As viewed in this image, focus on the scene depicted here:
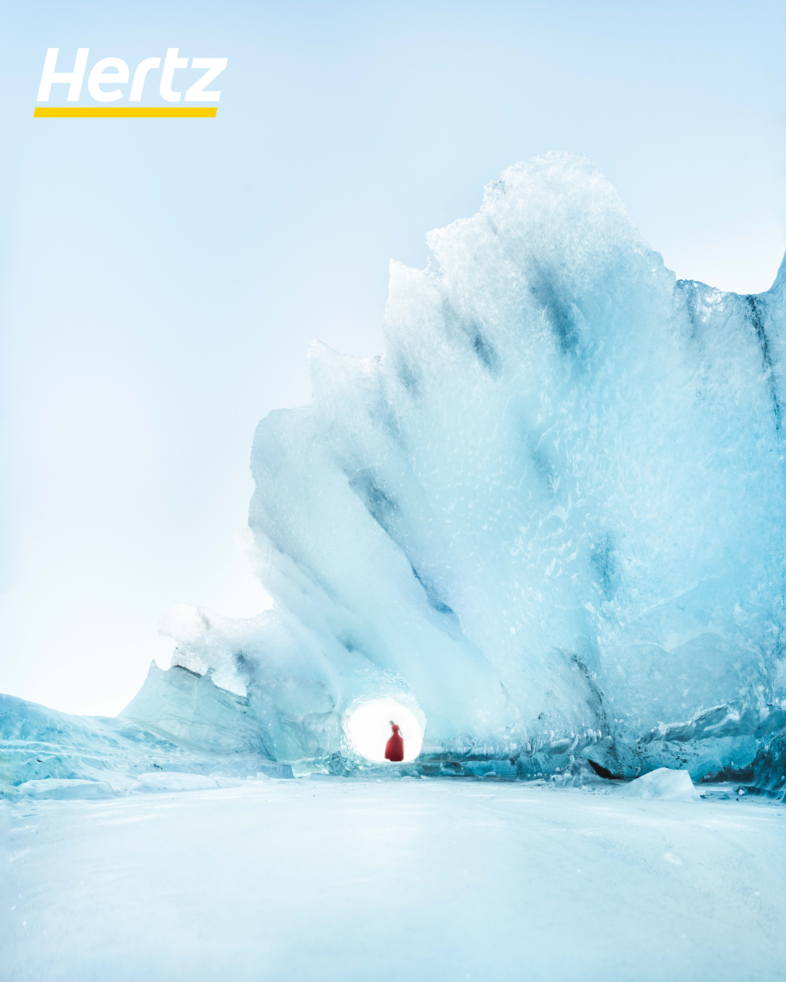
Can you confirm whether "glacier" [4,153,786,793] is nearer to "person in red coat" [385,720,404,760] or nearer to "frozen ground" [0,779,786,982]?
"person in red coat" [385,720,404,760]

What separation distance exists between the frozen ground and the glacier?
4.74ft

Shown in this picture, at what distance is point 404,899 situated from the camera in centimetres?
120

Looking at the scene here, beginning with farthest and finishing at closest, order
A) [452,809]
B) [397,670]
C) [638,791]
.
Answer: [397,670]
[638,791]
[452,809]

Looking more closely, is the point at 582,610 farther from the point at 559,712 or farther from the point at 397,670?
the point at 397,670

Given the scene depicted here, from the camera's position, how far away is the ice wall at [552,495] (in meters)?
3.36

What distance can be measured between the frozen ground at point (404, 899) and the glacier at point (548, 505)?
1.45 meters

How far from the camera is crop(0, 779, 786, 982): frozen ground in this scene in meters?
0.96

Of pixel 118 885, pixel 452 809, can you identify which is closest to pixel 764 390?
pixel 452 809

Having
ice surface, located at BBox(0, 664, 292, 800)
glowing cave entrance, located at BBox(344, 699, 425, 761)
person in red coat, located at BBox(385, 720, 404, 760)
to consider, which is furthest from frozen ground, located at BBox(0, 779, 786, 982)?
person in red coat, located at BBox(385, 720, 404, 760)

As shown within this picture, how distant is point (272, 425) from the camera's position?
18.1 feet

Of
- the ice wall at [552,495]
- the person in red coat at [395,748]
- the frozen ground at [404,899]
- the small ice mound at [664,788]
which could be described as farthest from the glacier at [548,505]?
the frozen ground at [404,899]

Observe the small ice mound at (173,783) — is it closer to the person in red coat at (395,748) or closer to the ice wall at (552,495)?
the ice wall at (552,495)

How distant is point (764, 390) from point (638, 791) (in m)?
2.23

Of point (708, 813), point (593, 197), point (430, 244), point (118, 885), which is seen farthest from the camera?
point (430, 244)
